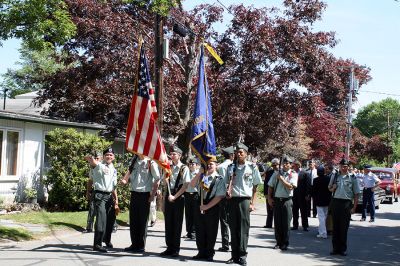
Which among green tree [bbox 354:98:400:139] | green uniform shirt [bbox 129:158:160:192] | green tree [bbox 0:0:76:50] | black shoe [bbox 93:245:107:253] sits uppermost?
green tree [bbox 354:98:400:139]

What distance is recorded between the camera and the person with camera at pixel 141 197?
10.2 m

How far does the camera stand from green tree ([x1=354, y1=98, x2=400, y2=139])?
92.3 metres

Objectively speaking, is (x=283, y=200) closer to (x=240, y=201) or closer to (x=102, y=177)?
(x=240, y=201)

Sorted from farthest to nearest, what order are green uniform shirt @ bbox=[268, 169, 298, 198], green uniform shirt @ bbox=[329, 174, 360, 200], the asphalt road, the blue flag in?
green uniform shirt @ bbox=[268, 169, 298, 198] < green uniform shirt @ bbox=[329, 174, 360, 200] < the blue flag < the asphalt road

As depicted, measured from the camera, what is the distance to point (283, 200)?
11430 mm

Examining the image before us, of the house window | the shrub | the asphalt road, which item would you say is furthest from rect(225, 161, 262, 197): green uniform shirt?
the house window

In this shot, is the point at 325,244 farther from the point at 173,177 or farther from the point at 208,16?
the point at 208,16

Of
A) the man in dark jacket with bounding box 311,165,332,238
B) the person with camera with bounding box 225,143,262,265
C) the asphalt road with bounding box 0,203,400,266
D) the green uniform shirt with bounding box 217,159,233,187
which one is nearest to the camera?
the asphalt road with bounding box 0,203,400,266

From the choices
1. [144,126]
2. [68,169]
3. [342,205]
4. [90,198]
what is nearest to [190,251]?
[90,198]

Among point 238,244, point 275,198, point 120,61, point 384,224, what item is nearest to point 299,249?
point 275,198

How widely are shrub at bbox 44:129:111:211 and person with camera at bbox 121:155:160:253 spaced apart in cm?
694

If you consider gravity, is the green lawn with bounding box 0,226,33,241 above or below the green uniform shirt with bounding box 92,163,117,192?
below

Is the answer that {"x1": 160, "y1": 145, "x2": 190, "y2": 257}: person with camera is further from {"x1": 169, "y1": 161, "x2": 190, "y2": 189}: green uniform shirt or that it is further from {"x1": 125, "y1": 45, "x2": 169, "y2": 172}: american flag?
{"x1": 125, "y1": 45, "x2": 169, "y2": 172}: american flag

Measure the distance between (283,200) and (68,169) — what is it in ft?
27.8
